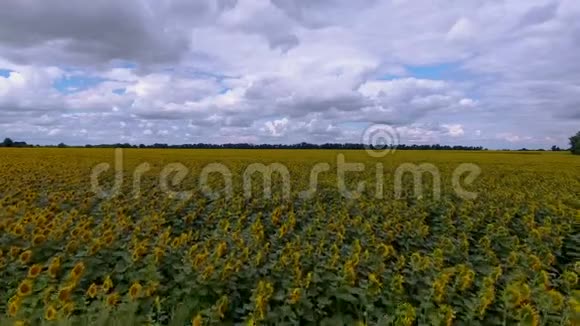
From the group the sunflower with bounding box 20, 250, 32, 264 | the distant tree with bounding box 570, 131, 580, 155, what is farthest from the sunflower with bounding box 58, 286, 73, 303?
the distant tree with bounding box 570, 131, 580, 155

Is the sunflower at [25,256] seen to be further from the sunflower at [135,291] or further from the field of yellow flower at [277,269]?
the sunflower at [135,291]

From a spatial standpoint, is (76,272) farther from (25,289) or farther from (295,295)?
(295,295)

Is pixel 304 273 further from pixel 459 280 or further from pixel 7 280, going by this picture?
pixel 7 280

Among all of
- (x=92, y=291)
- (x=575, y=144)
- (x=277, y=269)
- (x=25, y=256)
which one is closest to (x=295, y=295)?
(x=277, y=269)

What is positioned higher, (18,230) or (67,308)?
(18,230)

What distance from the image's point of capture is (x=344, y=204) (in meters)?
7.83

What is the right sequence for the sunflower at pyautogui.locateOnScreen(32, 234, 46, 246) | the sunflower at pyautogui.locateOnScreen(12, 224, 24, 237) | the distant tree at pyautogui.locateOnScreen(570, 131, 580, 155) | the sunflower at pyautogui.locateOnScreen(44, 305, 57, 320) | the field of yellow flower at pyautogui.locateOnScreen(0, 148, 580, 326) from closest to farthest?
the sunflower at pyautogui.locateOnScreen(44, 305, 57, 320), the field of yellow flower at pyautogui.locateOnScreen(0, 148, 580, 326), the sunflower at pyautogui.locateOnScreen(32, 234, 46, 246), the sunflower at pyautogui.locateOnScreen(12, 224, 24, 237), the distant tree at pyautogui.locateOnScreen(570, 131, 580, 155)

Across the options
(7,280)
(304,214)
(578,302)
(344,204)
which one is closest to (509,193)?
(344,204)

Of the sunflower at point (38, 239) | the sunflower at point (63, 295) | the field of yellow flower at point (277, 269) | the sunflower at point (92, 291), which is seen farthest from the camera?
the sunflower at point (38, 239)

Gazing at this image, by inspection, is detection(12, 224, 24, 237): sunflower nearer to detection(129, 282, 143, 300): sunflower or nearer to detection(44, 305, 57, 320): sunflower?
detection(129, 282, 143, 300): sunflower

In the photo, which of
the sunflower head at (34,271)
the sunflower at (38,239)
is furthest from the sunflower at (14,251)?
the sunflower head at (34,271)

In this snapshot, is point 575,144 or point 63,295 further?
point 575,144

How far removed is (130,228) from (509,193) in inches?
275

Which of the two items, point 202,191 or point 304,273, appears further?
point 202,191
